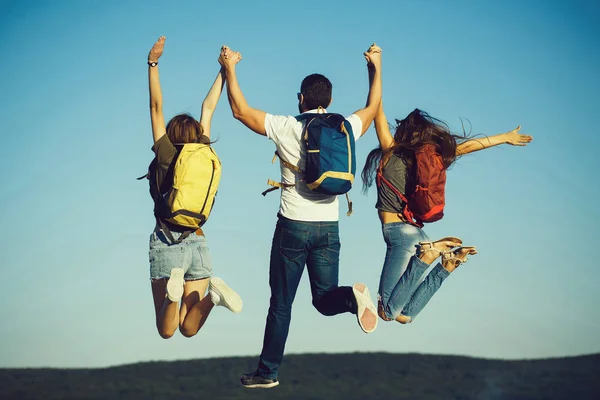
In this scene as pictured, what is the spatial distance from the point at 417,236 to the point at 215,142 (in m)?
3.28

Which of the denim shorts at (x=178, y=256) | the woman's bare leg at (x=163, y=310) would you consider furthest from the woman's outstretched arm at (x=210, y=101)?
the woman's bare leg at (x=163, y=310)

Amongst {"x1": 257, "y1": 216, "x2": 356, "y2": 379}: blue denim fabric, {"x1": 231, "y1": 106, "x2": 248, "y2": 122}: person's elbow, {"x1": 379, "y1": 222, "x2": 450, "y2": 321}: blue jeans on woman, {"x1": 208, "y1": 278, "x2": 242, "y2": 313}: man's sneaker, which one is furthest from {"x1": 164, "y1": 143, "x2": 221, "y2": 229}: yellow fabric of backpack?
{"x1": 379, "y1": 222, "x2": 450, "y2": 321}: blue jeans on woman

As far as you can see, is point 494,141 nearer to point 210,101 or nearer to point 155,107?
point 210,101

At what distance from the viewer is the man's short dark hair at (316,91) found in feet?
33.9

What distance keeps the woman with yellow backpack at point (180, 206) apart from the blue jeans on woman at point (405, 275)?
230 cm

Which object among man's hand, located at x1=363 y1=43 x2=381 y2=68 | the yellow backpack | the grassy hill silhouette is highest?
man's hand, located at x1=363 y1=43 x2=381 y2=68

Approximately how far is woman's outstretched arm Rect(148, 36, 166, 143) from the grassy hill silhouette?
64.2ft

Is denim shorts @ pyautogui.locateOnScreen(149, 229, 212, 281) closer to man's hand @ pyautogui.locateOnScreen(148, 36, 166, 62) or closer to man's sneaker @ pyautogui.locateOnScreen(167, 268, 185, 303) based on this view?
man's sneaker @ pyautogui.locateOnScreen(167, 268, 185, 303)

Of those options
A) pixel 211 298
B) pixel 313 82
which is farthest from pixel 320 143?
pixel 211 298

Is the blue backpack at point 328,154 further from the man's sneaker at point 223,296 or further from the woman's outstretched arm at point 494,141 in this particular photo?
the woman's outstretched arm at point 494,141

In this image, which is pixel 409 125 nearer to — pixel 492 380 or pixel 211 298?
→ pixel 211 298

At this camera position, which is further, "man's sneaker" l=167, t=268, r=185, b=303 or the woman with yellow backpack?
the woman with yellow backpack

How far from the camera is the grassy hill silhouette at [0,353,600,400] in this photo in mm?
31125

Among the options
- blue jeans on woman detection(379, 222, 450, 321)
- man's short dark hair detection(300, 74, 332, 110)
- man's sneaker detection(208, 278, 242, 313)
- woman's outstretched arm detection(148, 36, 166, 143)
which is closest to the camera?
man's short dark hair detection(300, 74, 332, 110)
